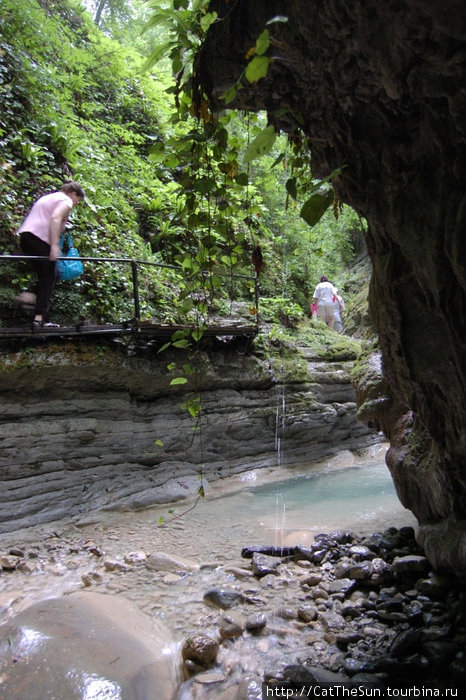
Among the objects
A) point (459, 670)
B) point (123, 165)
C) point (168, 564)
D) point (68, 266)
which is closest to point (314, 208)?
point (459, 670)

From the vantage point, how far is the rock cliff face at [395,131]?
1.73m

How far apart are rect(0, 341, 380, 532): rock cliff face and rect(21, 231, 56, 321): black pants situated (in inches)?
23.2

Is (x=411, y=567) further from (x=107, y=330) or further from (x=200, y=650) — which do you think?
(x=107, y=330)

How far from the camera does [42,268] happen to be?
596 cm

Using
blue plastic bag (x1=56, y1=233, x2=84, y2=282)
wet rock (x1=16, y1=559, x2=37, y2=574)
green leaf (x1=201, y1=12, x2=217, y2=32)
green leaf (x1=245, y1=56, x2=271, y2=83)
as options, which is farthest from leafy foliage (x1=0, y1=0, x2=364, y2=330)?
wet rock (x1=16, y1=559, x2=37, y2=574)

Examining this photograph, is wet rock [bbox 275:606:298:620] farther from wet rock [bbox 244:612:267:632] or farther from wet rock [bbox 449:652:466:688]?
wet rock [bbox 449:652:466:688]

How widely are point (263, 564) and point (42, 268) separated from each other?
4.81m

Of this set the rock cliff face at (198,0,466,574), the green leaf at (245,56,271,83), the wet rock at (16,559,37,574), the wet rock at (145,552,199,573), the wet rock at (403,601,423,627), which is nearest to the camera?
the green leaf at (245,56,271,83)

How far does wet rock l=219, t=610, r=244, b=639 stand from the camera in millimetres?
3289

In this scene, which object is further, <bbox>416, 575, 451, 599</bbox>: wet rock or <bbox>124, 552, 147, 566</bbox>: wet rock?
<bbox>124, 552, 147, 566</bbox>: wet rock

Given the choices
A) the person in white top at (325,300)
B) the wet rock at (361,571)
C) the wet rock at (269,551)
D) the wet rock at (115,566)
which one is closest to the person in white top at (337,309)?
the person in white top at (325,300)

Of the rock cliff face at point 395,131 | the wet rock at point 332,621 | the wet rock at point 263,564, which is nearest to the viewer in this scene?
the rock cliff face at point 395,131

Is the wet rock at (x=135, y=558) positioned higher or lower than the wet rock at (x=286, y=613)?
lower

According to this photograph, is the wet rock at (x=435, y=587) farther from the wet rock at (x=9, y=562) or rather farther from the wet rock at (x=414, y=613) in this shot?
the wet rock at (x=9, y=562)
